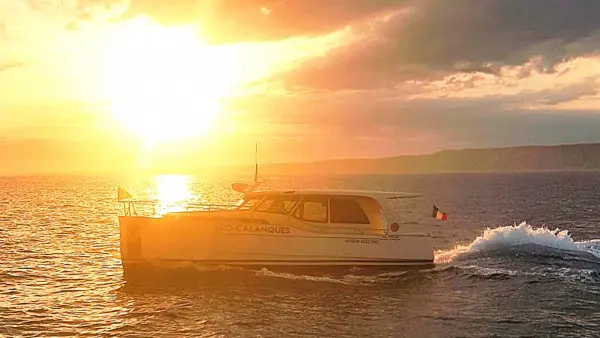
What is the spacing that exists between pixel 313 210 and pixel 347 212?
1290 mm

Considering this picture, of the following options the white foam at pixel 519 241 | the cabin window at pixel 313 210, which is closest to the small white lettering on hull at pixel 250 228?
the cabin window at pixel 313 210

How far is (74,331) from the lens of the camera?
556 inches

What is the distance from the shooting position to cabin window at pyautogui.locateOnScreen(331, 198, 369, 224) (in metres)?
21.2

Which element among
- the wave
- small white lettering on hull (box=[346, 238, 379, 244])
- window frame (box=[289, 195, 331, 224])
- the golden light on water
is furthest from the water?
the golden light on water

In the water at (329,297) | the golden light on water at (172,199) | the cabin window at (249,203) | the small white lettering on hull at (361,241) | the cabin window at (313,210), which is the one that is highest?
the cabin window at (249,203)

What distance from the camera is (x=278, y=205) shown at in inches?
828

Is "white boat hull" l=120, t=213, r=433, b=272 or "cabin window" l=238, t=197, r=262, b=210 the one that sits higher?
"cabin window" l=238, t=197, r=262, b=210

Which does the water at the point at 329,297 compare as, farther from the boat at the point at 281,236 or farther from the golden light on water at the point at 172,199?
the golden light on water at the point at 172,199

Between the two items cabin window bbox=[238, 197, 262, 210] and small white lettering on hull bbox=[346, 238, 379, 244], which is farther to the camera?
cabin window bbox=[238, 197, 262, 210]

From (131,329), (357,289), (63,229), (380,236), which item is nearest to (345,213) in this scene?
(380,236)

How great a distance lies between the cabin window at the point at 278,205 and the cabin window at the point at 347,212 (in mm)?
1493

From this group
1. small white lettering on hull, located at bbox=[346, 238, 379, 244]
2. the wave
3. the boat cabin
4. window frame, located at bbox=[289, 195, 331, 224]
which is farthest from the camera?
A: the boat cabin

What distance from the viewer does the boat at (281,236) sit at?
2039 centimetres

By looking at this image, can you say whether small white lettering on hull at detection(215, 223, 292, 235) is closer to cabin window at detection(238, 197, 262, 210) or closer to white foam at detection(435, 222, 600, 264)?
cabin window at detection(238, 197, 262, 210)
